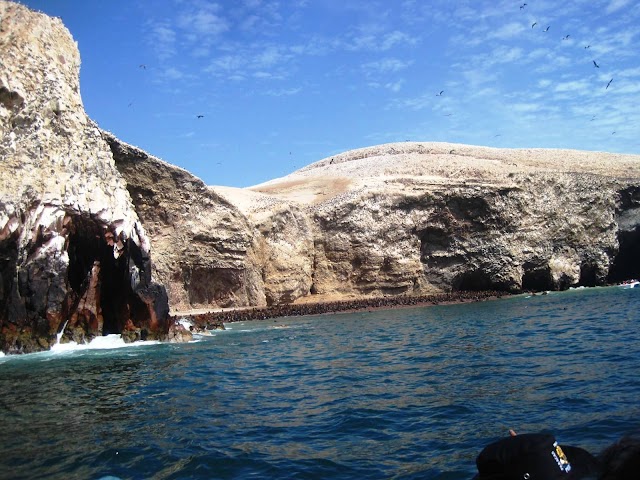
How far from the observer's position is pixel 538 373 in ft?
38.2

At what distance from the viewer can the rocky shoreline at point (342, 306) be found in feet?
115

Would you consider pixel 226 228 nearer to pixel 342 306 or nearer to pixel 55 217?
pixel 342 306

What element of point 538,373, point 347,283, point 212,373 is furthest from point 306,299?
point 538,373

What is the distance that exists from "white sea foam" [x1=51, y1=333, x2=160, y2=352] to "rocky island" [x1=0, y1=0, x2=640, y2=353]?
44 centimetres

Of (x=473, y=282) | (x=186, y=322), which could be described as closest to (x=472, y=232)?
(x=473, y=282)

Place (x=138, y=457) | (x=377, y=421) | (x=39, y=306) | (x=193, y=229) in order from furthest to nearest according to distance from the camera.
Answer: (x=193, y=229) → (x=39, y=306) → (x=377, y=421) → (x=138, y=457)

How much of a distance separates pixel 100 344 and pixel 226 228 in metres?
18.3

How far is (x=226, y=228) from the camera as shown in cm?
4028

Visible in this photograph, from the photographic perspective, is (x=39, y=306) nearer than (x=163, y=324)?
Yes

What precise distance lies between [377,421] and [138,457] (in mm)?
3607

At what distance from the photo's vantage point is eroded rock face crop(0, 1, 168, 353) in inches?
821

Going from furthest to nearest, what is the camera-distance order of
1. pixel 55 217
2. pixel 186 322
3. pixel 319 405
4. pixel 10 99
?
pixel 186 322 → pixel 10 99 → pixel 55 217 → pixel 319 405

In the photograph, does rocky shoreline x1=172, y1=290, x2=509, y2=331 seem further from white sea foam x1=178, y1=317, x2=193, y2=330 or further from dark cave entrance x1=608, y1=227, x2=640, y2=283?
dark cave entrance x1=608, y1=227, x2=640, y2=283

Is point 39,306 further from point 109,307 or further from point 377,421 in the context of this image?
point 377,421
